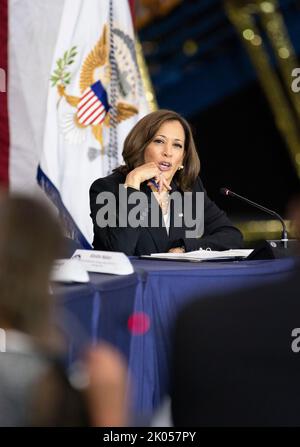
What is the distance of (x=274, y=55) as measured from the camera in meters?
5.65

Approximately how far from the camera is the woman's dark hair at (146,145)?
10.3 feet

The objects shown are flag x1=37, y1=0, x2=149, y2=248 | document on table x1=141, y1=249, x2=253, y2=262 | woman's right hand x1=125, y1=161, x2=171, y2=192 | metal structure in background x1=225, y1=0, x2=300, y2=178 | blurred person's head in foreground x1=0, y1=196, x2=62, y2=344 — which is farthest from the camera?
metal structure in background x1=225, y1=0, x2=300, y2=178

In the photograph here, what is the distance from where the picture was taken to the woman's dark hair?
10.3 feet

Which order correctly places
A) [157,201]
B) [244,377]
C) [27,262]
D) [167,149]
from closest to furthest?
[27,262] → [244,377] → [157,201] → [167,149]

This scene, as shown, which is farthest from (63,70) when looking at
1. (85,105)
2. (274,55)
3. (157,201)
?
(274,55)

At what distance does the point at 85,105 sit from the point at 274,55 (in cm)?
225

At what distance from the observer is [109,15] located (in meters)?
4.09

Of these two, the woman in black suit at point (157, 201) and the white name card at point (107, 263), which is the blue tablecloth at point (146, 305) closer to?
the white name card at point (107, 263)

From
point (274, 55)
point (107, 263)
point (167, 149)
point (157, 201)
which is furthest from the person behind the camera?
point (274, 55)

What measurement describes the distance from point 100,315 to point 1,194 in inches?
30.8

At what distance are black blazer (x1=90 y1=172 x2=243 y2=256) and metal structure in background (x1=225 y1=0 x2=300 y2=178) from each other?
267 cm

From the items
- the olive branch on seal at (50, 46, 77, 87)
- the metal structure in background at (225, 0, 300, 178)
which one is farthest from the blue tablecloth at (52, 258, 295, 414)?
the metal structure in background at (225, 0, 300, 178)

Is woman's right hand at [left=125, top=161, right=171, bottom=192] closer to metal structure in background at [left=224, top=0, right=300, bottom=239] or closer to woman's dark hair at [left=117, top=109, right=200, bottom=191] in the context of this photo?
woman's dark hair at [left=117, top=109, right=200, bottom=191]

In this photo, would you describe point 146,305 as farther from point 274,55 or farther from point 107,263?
point 274,55
